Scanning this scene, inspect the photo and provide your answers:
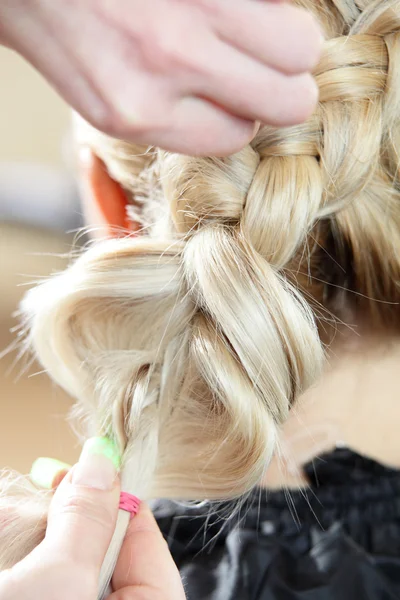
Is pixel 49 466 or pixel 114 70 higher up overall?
pixel 114 70

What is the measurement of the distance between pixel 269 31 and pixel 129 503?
0.49 meters

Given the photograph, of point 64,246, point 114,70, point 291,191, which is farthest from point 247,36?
point 64,246

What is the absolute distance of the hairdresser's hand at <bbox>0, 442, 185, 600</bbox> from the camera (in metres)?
0.57

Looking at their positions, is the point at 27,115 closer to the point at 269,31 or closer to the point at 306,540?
the point at 306,540

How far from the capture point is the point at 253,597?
0.73 meters

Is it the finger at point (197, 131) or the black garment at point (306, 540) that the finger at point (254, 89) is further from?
the black garment at point (306, 540)

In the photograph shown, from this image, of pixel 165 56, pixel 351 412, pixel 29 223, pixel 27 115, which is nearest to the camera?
pixel 165 56

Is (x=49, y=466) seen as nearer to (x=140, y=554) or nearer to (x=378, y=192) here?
(x=140, y=554)

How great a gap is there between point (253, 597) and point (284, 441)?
201mm

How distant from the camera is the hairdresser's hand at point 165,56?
43 centimetres

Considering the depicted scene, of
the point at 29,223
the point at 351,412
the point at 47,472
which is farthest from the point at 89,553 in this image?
the point at 29,223

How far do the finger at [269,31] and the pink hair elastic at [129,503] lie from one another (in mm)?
467

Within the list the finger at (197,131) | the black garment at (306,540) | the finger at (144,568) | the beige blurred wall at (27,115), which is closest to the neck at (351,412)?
the black garment at (306,540)

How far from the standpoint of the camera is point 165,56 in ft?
1.44
